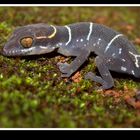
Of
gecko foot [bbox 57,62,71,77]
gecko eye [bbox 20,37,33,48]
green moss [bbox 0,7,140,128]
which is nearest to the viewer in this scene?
green moss [bbox 0,7,140,128]

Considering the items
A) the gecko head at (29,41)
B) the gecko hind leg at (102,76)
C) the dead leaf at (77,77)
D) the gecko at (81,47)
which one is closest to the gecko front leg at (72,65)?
the gecko at (81,47)

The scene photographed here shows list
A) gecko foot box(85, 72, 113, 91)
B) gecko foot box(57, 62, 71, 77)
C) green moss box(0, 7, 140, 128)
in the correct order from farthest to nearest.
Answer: gecko foot box(57, 62, 71, 77) → gecko foot box(85, 72, 113, 91) → green moss box(0, 7, 140, 128)

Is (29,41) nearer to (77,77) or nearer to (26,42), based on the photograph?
(26,42)

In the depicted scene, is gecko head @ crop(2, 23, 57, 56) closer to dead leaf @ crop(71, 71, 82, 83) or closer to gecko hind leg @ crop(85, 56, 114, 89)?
dead leaf @ crop(71, 71, 82, 83)

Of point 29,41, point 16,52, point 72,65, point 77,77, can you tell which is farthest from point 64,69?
point 16,52

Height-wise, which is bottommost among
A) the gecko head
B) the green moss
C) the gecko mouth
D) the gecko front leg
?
the green moss

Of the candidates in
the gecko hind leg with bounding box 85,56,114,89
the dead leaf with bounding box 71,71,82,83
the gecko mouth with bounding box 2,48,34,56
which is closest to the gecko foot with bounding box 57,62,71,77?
the dead leaf with bounding box 71,71,82,83

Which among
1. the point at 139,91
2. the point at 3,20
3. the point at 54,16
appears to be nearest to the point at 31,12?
the point at 54,16

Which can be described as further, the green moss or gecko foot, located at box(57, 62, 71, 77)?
gecko foot, located at box(57, 62, 71, 77)
